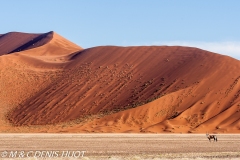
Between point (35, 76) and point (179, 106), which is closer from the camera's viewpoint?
point (179, 106)

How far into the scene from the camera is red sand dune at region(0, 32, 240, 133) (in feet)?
242

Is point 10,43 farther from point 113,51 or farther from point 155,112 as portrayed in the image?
point 155,112

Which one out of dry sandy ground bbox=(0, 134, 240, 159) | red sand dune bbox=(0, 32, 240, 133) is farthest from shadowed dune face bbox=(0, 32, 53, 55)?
dry sandy ground bbox=(0, 134, 240, 159)

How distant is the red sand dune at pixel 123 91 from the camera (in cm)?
7388

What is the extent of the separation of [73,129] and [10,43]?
357ft

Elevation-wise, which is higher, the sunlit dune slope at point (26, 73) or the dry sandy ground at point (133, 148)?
the dry sandy ground at point (133, 148)

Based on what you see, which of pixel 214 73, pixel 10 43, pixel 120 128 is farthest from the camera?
pixel 10 43

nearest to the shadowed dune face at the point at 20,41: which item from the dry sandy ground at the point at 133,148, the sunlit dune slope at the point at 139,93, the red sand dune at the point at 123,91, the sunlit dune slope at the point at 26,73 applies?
the sunlit dune slope at the point at 26,73

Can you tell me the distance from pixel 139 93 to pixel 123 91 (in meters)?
4.11

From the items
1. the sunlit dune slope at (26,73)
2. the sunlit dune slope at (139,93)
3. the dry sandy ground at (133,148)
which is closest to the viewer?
the dry sandy ground at (133,148)

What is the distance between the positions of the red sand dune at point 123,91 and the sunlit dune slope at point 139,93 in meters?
0.13

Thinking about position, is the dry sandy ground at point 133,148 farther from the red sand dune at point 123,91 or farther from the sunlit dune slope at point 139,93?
the sunlit dune slope at point 139,93

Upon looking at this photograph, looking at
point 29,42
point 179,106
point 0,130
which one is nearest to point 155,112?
point 179,106

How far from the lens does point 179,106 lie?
7844 centimetres
